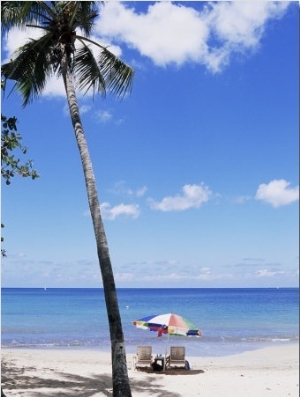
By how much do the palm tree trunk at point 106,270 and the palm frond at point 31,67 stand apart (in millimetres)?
1037

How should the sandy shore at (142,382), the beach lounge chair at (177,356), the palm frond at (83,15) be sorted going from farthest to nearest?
the beach lounge chair at (177,356)
the sandy shore at (142,382)
the palm frond at (83,15)

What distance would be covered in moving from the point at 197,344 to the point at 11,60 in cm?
1562

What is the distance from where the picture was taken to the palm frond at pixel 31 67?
10.0 metres

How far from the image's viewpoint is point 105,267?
326 inches

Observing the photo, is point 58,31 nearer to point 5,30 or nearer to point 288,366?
point 5,30

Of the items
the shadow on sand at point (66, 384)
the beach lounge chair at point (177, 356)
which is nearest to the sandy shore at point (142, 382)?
the shadow on sand at point (66, 384)

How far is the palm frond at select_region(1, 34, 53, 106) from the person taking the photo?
10.0 metres

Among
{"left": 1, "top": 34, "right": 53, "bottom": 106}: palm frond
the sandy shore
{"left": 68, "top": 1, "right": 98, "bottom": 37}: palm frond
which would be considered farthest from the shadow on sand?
{"left": 68, "top": 1, "right": 98, "bottom": 37}: palm frond

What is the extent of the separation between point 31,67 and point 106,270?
15.9 feet

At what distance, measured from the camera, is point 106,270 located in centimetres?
827

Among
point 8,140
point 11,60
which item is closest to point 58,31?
point 11,60

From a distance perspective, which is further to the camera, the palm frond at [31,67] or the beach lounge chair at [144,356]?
the beach lounge chair at [144,356]

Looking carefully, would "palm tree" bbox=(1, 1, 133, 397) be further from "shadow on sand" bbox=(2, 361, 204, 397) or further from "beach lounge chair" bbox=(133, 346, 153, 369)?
"beach lounge chair" bbox=(133, 346, 153, 369)

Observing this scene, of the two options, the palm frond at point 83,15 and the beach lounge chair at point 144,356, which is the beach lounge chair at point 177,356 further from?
the palm frond at point 83,15
